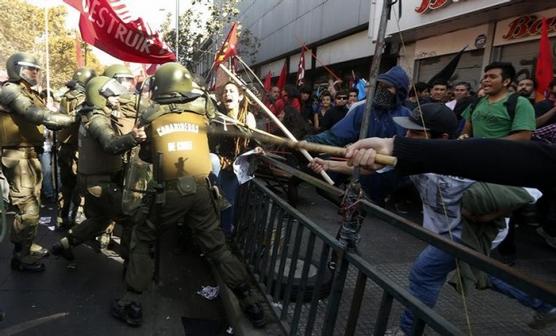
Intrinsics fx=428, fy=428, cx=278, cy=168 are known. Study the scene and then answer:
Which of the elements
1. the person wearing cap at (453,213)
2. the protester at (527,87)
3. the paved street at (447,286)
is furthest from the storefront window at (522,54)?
the person wearing cap at (453,213)

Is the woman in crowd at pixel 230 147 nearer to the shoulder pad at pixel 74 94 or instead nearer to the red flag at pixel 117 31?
the red flag at pixel 117 31

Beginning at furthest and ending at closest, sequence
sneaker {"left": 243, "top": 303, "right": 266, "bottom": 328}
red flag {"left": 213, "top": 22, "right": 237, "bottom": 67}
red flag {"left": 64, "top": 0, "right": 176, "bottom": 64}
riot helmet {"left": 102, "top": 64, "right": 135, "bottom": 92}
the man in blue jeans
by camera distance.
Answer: red flag {"left": 213, "top": 22, "right": 237, "bottom": 67} < riot helmet {"left": 102, "top": 64, "right": 135, "bottom": 92} < red flag {"left": 64, "top": 0, "right": 176, "bottom": 64} < sneaker {"left": 243, "top": 303, "right": 266, "bottom": 328} < the man in blue jeans

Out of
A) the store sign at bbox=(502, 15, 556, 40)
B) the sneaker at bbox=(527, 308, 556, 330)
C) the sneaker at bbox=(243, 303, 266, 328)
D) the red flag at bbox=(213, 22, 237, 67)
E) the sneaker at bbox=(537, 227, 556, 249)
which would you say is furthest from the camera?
the store sign at bbox=(502, 15, 556, 40)

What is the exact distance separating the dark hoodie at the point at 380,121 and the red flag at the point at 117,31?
271 cm

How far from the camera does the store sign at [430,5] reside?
28.6 ft

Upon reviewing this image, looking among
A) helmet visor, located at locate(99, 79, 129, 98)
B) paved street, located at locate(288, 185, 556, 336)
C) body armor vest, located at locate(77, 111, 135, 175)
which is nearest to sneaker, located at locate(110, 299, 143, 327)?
body armor vest, located at locate(77, 111, 135, 175)

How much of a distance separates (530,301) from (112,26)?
16.1 ft

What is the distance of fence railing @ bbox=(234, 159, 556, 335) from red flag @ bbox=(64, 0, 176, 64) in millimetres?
2342

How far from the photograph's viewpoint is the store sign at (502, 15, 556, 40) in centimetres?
736

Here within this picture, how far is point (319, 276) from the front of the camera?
2430 mm

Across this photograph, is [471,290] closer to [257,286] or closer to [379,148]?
[257,286]

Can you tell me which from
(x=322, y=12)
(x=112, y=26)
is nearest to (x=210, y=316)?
(x=112, y=26)

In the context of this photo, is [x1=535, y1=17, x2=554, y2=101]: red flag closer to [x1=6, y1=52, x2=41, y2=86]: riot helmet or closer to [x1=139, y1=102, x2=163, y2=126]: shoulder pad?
[x1=139, y1=102, x2=163, y2=126]: shoulder pad

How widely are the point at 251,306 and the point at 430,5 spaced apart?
8238 mm
